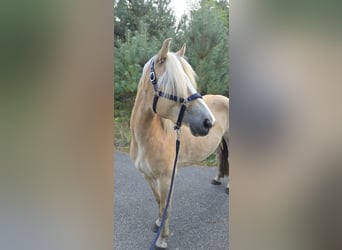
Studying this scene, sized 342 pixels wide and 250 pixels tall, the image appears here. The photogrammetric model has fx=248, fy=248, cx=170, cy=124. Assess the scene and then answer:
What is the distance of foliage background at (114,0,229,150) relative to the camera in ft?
3.92

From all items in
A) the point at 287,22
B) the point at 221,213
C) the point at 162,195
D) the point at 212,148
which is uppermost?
the point at 287,22

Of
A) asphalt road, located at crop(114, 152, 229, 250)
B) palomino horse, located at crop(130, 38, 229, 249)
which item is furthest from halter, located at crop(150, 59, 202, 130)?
asphalt road, located at crop(114, 152, 229, 250)

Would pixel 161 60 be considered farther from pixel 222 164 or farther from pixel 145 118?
pixel 222 164

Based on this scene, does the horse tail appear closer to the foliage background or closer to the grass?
the foliage background

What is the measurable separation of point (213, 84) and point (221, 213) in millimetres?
806

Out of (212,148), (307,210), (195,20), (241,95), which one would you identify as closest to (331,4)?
(241,95)

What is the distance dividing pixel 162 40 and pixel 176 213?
996 millimetres

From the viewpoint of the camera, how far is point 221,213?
133 cm

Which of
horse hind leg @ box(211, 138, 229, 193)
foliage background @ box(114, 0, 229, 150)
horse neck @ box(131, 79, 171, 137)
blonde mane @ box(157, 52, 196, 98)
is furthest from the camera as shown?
horse hind leg @ box(211, 138, 229, 193)

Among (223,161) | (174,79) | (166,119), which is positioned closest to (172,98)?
(174,79)

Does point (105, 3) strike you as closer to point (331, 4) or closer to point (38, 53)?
point (38, 53)

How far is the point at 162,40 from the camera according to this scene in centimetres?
148

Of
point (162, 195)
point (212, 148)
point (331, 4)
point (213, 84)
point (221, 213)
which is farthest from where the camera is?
point (213, 84)

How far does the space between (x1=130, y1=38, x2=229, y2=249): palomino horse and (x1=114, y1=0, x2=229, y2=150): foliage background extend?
124mm
